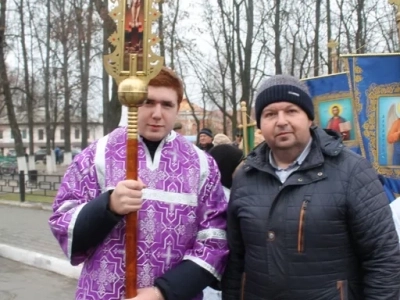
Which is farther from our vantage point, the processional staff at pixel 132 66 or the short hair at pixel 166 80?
the short hair at pixel 166 80

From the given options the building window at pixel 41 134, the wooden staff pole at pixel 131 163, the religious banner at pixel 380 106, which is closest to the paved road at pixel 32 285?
the religious banner at pixel 380 106

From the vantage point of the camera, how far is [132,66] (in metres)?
2.19

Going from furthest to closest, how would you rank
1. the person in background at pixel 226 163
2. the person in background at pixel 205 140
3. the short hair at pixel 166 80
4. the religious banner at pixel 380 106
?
the person in background at pixel 205 140 < the person in background at pixel 226 163 < the religious banner at pixel 380 106 < the short hair at pixel 166 80

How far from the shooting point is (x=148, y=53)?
220cm

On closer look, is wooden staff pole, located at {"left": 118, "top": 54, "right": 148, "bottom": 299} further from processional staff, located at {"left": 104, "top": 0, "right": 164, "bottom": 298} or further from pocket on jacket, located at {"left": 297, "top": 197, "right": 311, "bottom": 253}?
pocket on jacket, located at {"left": 297, "top": 197, "right": 311, "bottom": 253}

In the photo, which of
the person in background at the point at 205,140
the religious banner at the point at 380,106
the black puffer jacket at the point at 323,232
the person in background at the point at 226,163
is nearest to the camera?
the black puffer jacket at the point at 323,232

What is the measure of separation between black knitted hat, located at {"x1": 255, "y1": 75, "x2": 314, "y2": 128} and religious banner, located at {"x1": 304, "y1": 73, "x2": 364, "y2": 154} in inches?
79.0

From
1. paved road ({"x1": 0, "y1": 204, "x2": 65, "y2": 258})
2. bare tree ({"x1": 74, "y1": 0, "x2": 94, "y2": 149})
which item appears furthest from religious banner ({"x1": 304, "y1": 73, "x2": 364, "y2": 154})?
bare tree ({"x1": 74, "y1": 0, "x2": 94, "y2": 149})

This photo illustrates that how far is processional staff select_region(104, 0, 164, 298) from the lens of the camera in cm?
212

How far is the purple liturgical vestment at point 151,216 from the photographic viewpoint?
221 centimetres

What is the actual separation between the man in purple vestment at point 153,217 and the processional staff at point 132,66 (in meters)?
0.07

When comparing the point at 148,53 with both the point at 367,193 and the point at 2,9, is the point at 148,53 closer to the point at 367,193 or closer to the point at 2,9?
the point at 367,193

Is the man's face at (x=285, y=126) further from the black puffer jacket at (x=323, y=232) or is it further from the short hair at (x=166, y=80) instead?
the short hair at (x=166, y=80)

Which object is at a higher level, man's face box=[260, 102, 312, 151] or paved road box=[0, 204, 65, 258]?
man's face box=[260, 102, 312, 151]
